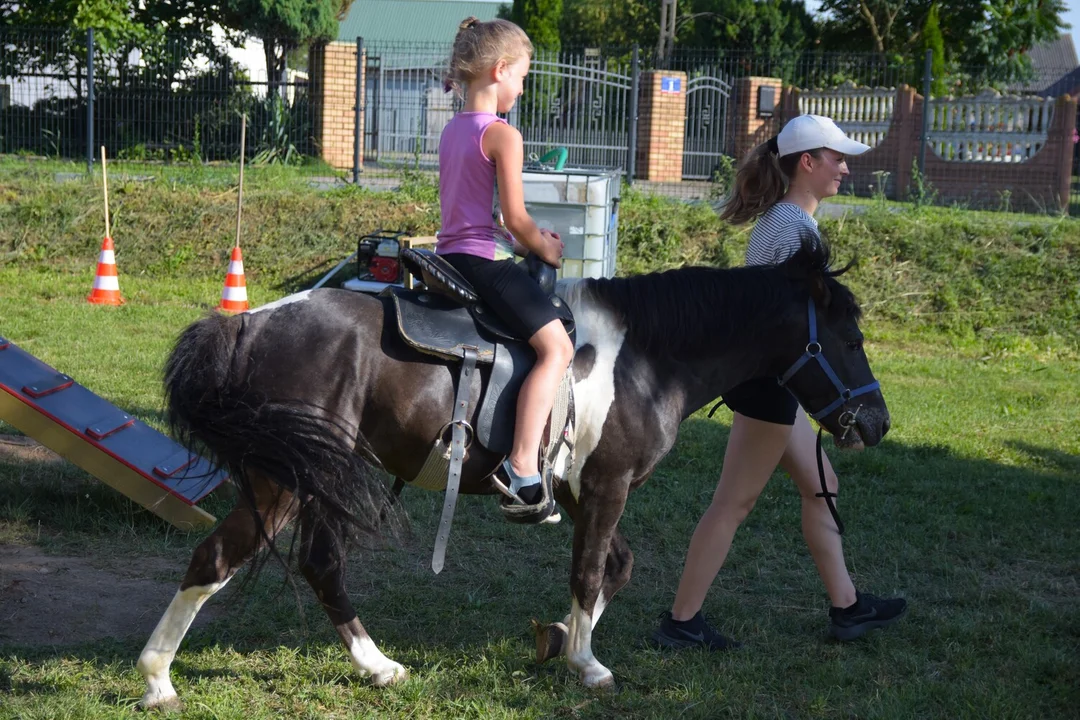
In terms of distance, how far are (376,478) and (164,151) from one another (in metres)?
14.6

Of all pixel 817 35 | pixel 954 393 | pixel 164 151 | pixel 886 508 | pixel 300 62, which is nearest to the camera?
pixel 886 508

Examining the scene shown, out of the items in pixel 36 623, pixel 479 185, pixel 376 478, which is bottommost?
pixel 36 623

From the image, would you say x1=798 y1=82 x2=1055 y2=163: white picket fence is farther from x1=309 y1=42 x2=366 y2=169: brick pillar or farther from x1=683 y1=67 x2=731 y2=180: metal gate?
x1=309 y1=42 x2=366 y2=169: brick pillar

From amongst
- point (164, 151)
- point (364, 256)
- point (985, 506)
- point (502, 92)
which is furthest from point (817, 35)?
point (502, 92)

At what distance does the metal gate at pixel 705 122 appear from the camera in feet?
65.9

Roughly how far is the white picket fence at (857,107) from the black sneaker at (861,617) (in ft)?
55.9

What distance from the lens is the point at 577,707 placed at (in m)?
3.68

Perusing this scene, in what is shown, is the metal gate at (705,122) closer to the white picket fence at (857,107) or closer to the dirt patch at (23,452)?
the white picket fence at (857,107)

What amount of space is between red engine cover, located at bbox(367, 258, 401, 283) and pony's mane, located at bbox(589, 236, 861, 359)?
22.7 ft

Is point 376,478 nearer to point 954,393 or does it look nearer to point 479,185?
point 479,185

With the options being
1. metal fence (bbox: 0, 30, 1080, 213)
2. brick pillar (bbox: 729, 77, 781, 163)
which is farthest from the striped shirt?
brick pillar (bbox: 729, 77, 781, 163)

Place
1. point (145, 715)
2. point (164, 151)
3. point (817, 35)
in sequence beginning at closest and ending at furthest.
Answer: point (145, 715), point (164, 151), point (817, 35)

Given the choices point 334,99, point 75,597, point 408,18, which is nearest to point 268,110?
point 334,99

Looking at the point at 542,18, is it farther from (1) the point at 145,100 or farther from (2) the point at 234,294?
(2) the point at 234,294
